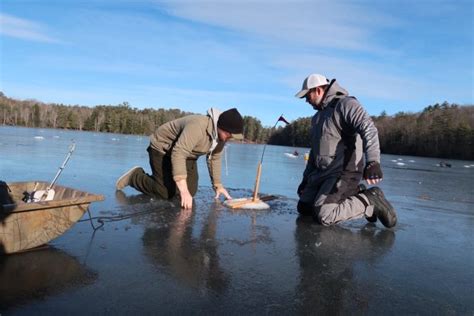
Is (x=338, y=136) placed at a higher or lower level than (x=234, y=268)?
higher

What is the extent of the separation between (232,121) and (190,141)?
541mm

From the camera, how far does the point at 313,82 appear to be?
4.75 metres

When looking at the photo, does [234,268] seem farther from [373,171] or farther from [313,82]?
[313,82]

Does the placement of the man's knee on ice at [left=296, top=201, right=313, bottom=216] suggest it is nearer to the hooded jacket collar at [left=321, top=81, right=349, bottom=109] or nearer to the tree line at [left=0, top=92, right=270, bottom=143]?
the hooded jacket collar at [left=321, top=81, right=349, bottom=109]

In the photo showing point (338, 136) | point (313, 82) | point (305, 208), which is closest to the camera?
point (338, 136)

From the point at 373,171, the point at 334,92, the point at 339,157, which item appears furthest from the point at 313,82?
the point at 373,171

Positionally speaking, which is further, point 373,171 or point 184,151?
point 184,151

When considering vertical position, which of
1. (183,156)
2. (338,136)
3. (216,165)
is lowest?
(216,165)

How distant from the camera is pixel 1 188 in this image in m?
3.32

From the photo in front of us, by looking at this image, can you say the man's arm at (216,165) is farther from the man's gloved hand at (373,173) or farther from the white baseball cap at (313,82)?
the man's gloved hand at (373,173)

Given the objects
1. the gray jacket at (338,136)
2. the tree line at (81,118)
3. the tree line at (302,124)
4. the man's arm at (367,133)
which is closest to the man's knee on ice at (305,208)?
the gray jacket at (338,136)

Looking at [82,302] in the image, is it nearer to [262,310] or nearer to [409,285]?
[262,310]

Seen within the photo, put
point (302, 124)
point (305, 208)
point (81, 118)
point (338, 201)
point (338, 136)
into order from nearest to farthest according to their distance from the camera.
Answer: point (338, 201) < point (338, 136) < point (305, 208) < point (81, 118) < point (302, 124)

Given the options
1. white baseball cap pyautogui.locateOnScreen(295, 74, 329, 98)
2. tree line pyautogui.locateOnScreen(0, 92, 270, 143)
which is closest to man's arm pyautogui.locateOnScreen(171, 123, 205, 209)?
white baseball cap pyautogui.locateOnScreen(295, 74, 329, 98)
